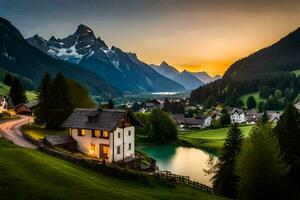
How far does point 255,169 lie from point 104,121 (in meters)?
24.5

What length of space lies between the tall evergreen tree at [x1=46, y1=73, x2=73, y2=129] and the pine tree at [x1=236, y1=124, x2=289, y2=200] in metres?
47.1

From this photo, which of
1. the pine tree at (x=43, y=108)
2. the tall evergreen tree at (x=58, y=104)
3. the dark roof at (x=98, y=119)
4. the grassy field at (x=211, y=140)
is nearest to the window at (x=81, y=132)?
the dark roof at (x=98, y=119)

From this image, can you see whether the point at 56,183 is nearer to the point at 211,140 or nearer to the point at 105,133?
the point at 105,133

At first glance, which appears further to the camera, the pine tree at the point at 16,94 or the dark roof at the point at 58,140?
the pine tree at the point at 16,94

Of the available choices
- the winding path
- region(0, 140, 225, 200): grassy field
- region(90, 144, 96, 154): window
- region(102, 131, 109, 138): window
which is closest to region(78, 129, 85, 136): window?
region(90, 144, 96, 154): window

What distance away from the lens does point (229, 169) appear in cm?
6128

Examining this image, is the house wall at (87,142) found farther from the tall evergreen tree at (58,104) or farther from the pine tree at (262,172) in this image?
the pine tree at (262,172)

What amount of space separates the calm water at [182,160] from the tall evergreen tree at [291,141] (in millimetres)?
23611

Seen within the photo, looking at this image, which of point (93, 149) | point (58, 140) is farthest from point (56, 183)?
point (58, 140)

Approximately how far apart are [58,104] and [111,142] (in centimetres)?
2886

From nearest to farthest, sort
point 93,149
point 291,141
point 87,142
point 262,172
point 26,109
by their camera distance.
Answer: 1. point 262,172
2. point 291,141
3. point 93,149
4. point 87,142
5. point 26,109

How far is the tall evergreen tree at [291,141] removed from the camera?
58.2 metres

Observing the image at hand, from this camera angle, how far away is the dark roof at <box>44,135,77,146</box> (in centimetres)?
6338

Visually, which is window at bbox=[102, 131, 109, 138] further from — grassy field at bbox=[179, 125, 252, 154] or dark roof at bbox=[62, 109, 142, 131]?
grassy field at bbox=[179, 125, 252, 154]
